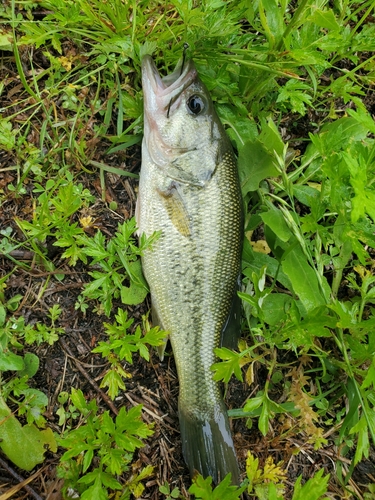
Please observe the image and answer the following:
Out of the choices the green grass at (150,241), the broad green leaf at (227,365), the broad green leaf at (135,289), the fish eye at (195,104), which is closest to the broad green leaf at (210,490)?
the green grass at (150,241)

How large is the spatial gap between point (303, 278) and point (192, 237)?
2.59 feet

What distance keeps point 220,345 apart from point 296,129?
1.84m

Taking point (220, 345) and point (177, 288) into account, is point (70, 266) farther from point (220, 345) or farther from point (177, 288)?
point (220, 345)

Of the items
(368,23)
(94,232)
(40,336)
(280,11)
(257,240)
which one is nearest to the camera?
(280,11)

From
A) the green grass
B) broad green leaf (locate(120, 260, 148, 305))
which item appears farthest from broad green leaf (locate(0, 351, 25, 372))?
broad green leaf (locate(120, 260, 148, 305))

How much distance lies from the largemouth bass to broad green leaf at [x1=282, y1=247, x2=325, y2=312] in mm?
350

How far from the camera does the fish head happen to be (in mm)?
2779

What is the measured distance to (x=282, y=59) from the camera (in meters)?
2.61

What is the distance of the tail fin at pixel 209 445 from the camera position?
2676 millimetres

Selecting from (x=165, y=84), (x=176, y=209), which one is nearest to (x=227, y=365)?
(x=176, y=209)

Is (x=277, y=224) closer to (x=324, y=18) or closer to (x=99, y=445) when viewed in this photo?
(x=324, y=18)

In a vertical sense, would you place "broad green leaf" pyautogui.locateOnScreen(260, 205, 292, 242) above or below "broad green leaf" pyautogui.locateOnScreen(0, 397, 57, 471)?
above

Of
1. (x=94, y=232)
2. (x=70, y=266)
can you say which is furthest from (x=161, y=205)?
(x=70, y=266)

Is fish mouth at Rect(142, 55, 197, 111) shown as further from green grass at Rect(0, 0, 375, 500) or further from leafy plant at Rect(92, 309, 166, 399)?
leafy plant at Rect(92, 309, 166, 399)
